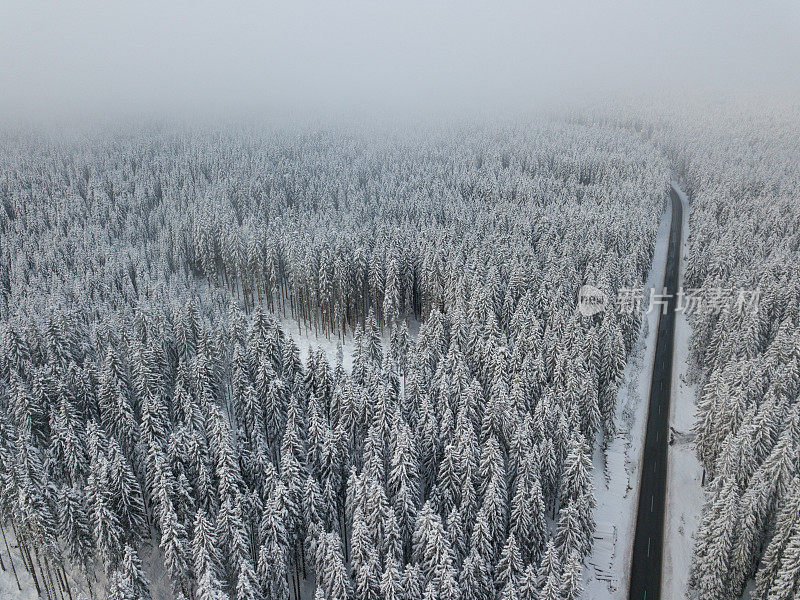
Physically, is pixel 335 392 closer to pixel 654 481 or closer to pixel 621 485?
pixel 621 485

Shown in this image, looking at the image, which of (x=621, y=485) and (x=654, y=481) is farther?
(x=654, y=481)

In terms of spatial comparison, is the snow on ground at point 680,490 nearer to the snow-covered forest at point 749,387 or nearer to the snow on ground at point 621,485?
the snow-covered forest at point 749,387

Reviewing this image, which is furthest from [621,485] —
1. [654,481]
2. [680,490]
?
[680,490]

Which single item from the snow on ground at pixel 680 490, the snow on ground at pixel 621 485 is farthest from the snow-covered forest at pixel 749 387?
the snow on ground at pixel 621 485

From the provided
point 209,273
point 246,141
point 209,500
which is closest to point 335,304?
point 209,273

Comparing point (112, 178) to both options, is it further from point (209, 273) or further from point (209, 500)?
point (209, 500)
